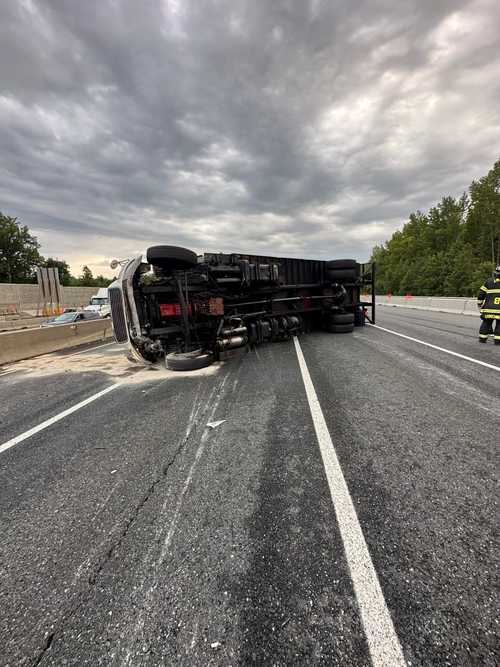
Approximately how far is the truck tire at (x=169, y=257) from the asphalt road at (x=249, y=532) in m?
2.65

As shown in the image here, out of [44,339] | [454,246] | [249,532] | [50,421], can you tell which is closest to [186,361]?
[50,421]

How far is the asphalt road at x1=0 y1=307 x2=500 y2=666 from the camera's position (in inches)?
46.2

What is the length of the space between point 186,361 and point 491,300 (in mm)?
7747

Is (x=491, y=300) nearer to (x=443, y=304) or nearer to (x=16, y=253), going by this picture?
(x=443, y=304)

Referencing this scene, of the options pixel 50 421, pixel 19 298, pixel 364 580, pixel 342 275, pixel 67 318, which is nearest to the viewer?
pixel 364 580

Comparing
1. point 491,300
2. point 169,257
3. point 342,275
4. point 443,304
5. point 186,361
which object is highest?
point 169,257

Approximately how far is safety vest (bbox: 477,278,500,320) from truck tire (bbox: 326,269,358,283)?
11.7ft

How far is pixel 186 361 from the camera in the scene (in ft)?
17.7

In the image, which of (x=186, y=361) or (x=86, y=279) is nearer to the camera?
(x=186, y=361)

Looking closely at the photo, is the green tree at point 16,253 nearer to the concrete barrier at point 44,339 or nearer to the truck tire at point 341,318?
the concrete barrier at point 44,339

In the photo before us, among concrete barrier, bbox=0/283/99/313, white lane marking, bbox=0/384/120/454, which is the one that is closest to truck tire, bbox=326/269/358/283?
white lane marking, bbox=0/384/120/454

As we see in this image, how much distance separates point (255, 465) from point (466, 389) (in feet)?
11.2

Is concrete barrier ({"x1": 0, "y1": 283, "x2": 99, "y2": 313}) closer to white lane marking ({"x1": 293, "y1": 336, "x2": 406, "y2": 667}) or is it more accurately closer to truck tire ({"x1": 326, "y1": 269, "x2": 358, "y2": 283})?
truck tire ({"x1": 326, "y1": 269, "x2": 358, "y2": 283})

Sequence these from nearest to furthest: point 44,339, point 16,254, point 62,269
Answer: point 44,339 < point 16,254 < point 62,269
